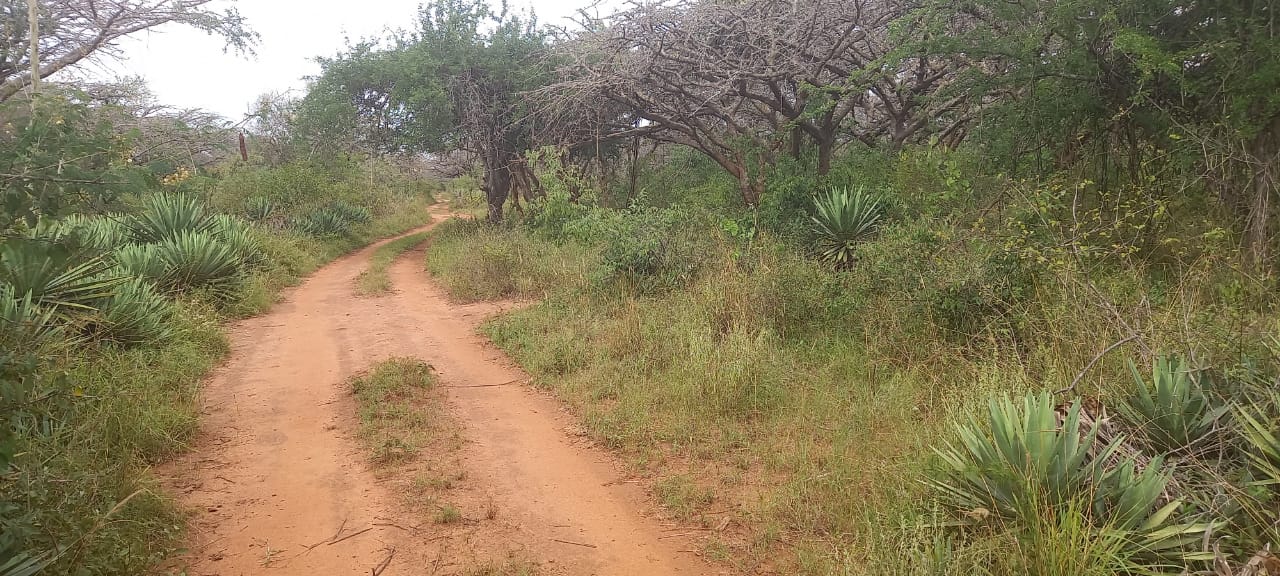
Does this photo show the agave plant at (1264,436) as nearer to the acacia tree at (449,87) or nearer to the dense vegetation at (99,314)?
the dense vegetation at (99,314)

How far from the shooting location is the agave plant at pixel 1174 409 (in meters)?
3.55

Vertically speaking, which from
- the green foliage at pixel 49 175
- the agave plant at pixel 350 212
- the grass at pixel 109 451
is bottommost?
the grass at pixel 109 451

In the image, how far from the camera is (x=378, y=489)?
174 inches

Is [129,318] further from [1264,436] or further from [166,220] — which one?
[1264,436]

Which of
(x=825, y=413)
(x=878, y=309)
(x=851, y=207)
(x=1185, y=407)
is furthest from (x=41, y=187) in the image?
(x=851, y=207)

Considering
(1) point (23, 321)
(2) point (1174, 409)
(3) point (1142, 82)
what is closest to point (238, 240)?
(1) point (23, 321)

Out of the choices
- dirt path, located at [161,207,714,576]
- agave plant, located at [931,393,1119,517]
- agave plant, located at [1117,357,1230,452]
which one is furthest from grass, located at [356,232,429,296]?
agave plant, located at [1117,357,1230,452]

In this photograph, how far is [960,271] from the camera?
19.9 ft

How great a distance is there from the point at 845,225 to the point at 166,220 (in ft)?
30.6

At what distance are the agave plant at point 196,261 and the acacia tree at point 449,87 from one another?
7235mm

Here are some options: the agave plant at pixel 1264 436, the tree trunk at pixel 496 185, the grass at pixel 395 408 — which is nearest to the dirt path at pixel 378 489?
the grass at pixel 395 408

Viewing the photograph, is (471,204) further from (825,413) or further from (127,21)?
(825,413)

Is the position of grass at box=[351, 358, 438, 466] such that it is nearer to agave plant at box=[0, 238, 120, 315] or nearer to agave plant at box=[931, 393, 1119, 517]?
agave plant at box=[0, 238, 120, 315]

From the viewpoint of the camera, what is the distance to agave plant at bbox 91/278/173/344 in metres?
6.40
